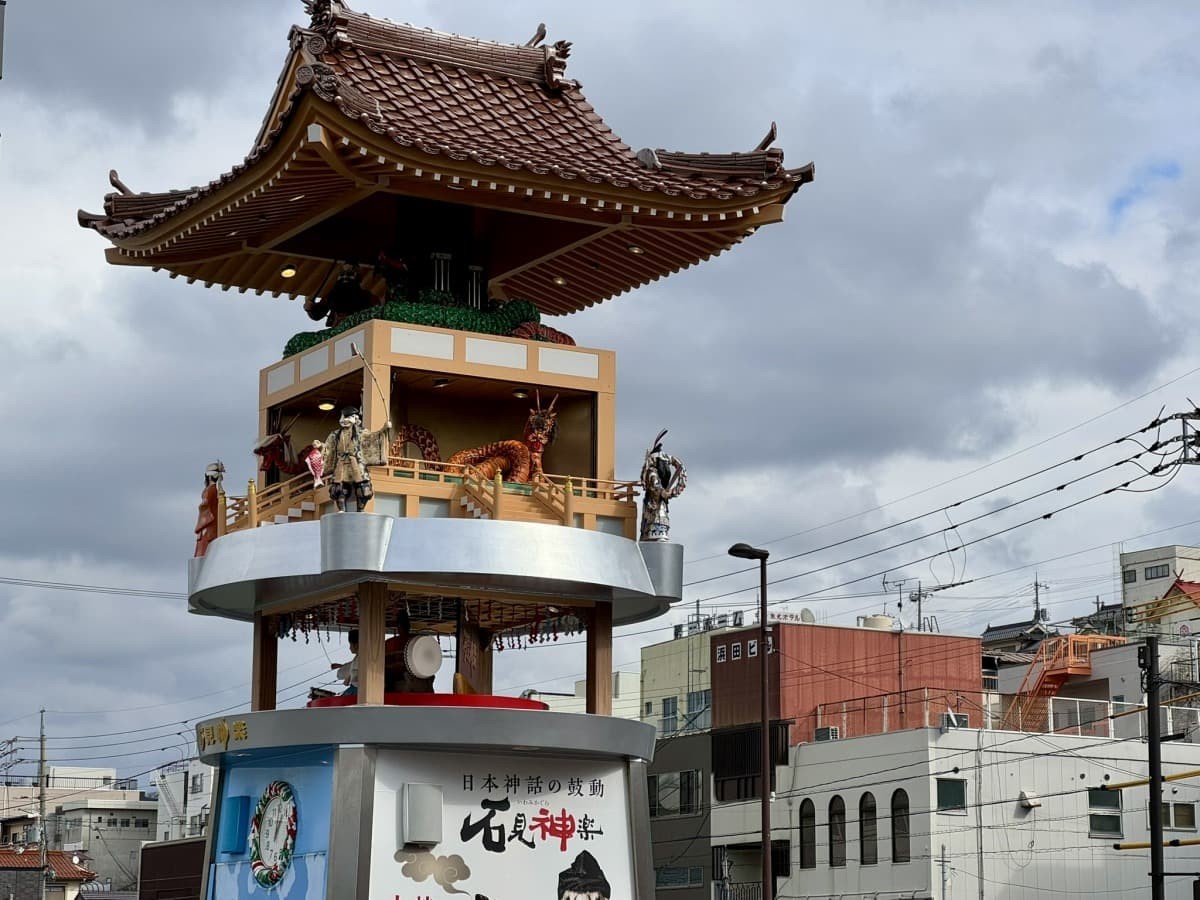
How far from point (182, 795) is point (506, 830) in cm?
8499

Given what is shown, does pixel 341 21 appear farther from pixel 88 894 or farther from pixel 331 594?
pixel 88 894

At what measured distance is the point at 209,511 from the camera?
130 feet

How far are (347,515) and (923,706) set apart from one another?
42.7 meters

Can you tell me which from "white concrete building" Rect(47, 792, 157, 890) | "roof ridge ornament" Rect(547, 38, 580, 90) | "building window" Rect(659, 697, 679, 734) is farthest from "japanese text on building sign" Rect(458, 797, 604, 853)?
"white concrete building" Rect(47, 792, 157, 890)

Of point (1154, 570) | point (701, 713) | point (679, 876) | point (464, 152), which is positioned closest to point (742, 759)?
point (701, 713)

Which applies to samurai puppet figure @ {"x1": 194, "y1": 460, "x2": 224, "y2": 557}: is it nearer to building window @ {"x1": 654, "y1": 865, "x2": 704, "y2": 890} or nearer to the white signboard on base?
the white signboard on base

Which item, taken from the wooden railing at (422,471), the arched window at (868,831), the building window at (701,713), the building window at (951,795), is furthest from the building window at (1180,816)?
the wooden railing at (422,471)

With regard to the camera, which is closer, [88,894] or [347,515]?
[347,515]

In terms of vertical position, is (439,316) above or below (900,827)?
above

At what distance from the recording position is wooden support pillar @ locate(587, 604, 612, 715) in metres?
38.2

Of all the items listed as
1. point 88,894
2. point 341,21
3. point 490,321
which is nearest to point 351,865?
point 490,321

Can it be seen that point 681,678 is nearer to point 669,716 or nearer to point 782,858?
point 669,716

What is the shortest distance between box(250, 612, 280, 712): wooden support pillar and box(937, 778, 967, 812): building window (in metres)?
35.7

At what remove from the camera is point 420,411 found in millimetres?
40750
